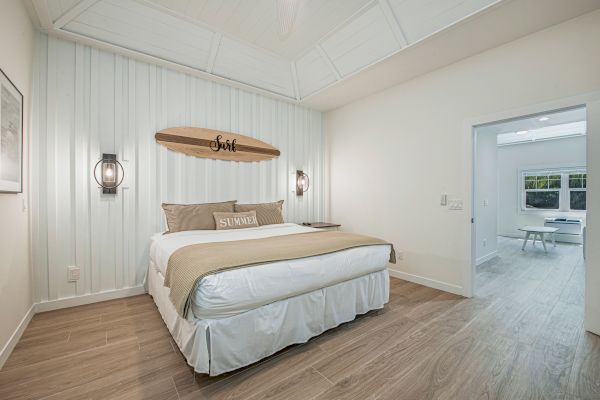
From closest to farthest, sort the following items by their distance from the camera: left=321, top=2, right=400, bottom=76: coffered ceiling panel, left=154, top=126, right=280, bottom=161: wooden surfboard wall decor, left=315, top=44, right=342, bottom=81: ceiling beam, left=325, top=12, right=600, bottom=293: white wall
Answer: left=325, top=12, right=600, bottom=293: white wall < left=321, top=2, right=400, bottom=76: coffered ceiling panel < left=154, top=126, right=280, bottom=161: wooden surfboard wall decor < left=315, top=44, right=342, bottom=81: ceiling beam

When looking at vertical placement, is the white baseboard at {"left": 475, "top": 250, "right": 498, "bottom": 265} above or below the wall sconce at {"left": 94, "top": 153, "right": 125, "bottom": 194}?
below

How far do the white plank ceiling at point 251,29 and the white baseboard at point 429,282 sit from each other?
2860 mm

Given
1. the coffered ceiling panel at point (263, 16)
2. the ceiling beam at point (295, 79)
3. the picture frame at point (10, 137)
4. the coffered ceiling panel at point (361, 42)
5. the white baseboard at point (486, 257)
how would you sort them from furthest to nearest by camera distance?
the white baseboard at point (486, 257) → the ceiling beam at point (295, 79) → the coffered ceiling panel at point (361, 42) → the coffered ceiling panel at point (263, 16) → the picture frame at point (10, 137)

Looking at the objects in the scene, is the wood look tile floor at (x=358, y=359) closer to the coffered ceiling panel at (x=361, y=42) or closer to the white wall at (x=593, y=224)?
the white wall at (x=593, y=224)

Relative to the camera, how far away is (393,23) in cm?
264

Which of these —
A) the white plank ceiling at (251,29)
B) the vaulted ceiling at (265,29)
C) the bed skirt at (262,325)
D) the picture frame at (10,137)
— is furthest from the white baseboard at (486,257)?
the picture frame at (10,137)

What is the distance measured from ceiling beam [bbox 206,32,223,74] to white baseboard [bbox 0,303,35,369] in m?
3.20

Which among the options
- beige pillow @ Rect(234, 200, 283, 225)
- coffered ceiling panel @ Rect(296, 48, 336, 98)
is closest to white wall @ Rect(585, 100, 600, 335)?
coffered ceiling panel @ Rect(296, 48, 336, 98)

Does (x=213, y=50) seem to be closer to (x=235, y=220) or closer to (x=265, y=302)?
(x=235, y=220)

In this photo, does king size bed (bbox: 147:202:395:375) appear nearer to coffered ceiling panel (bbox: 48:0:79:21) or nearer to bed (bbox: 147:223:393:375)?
bed (bbox: 147:223:393:375)

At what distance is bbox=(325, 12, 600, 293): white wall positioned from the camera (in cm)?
238

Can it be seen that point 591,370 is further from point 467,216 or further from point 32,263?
point 32,263

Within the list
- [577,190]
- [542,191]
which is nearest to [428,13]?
[542,191]

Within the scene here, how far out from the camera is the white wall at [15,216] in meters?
1.77
